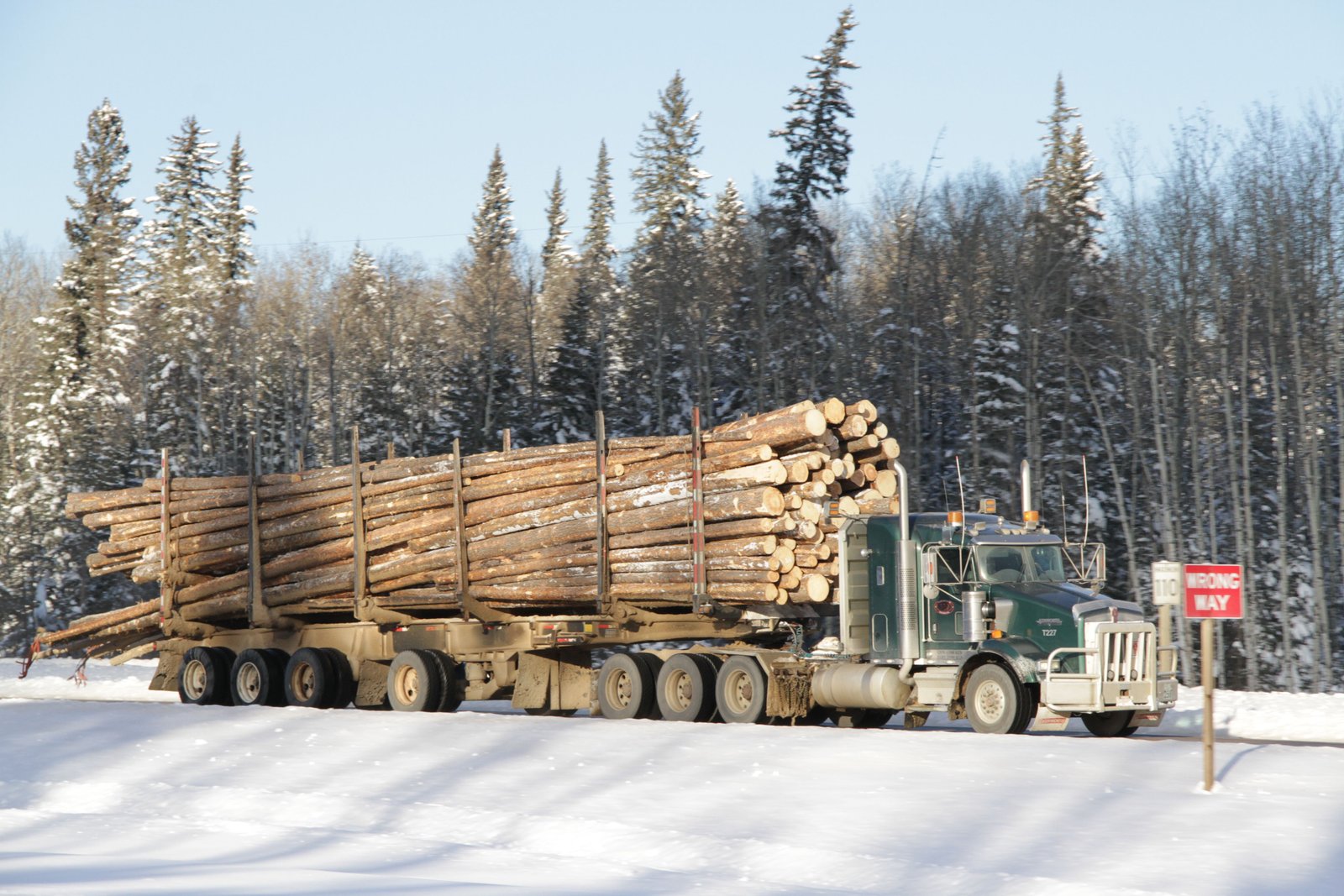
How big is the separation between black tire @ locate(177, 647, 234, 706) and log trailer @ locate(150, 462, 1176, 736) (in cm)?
182

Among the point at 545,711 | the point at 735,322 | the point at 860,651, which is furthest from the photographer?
the point at 735,322

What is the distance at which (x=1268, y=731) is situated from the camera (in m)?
17.3

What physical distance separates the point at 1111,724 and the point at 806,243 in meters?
31.1

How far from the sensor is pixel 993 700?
15.3 m

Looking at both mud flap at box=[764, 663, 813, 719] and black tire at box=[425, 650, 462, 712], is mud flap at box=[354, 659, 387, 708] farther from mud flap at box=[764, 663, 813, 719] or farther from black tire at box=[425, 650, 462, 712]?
mud flap at box=[764, 663, 813, 719]

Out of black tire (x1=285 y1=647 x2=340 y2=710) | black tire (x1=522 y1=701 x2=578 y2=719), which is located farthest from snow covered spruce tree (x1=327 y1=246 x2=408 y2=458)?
black tire (x1=522 y1=701 x2=578 y2=719)

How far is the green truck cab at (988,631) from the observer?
14.7m

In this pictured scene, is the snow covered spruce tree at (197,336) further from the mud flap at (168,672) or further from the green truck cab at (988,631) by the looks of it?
the green truck cab at (988,631)

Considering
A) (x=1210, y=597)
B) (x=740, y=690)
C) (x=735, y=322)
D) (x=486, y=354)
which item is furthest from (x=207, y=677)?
(x=486, y=354)

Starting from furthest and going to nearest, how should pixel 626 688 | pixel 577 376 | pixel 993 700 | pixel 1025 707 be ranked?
pixel 577 376
pixel 626 688
pixel 993 700
pixel 1025 707

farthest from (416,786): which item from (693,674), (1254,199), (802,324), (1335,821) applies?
(802,324)

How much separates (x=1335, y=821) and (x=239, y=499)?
670 inches

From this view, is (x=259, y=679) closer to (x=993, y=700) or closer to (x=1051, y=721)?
(x=993, y=700)

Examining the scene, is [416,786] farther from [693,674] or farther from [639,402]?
[639,402]
